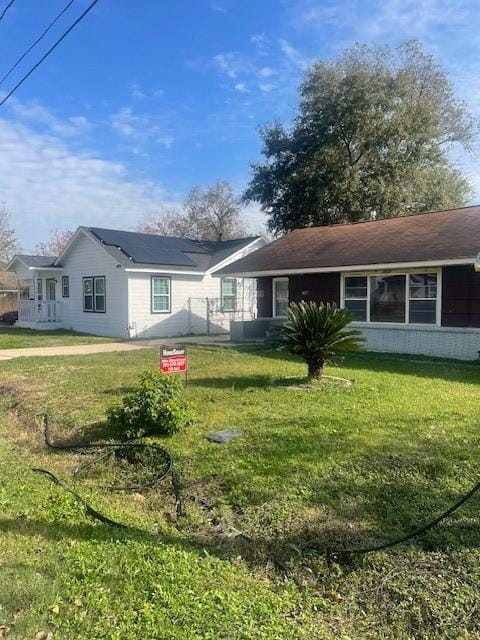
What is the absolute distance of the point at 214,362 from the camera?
11.8 metres

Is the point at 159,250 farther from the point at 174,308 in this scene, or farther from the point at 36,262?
the point at 36,262

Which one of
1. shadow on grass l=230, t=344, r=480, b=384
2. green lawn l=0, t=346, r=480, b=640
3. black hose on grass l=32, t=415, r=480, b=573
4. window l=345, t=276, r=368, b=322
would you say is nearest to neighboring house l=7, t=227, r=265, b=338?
shadow on grass l=230, t=344, r=480, b=384

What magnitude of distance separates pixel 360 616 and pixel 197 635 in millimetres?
958

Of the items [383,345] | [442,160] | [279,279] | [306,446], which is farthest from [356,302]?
[442,160]

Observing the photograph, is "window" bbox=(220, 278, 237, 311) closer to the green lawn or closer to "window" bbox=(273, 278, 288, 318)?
"window" bbox=(273, 278, 288, 318)

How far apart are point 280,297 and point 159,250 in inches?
247

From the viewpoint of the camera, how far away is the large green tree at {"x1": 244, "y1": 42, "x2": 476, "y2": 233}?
26.3m

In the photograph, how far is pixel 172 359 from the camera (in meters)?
7.66

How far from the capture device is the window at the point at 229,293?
73.7ft

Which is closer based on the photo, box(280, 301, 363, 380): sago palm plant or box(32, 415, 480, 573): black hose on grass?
box(32, 415, 480, 573): black hose on grass

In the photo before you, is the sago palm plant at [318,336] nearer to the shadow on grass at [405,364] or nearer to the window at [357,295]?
the shadow on grass at [405,364]

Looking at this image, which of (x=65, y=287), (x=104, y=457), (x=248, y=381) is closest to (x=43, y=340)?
(x=65, y=287)

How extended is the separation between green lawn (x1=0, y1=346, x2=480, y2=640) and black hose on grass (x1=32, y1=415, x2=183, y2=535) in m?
0.09

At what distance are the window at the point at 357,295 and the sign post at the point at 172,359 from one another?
858 centimetres
